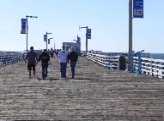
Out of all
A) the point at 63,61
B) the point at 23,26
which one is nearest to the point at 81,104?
the point at 63,61

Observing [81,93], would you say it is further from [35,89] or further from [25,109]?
[25,109]

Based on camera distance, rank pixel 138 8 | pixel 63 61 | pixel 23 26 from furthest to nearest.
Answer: pixel 23 26 → pixel 138 8 → pixel 63 61

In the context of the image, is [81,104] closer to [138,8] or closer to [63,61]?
[63,61]

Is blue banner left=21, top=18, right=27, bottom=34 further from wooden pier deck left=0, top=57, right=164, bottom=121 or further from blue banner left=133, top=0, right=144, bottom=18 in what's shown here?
wooden pier deck left=0, top=57, right=164, bottom=121

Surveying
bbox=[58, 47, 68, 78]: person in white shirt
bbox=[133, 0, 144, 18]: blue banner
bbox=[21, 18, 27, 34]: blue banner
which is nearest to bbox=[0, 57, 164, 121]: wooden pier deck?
bbox=[58, 47, 68, 78]: person in white shirt

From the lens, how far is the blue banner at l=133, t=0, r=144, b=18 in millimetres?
34875

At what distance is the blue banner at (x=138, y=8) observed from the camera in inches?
1373

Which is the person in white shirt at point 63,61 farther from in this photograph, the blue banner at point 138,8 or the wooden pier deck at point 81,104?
the wooden pier deck at point 81,104

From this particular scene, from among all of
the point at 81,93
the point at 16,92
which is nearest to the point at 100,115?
the point at 81,93

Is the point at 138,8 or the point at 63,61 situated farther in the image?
the point at 138,8

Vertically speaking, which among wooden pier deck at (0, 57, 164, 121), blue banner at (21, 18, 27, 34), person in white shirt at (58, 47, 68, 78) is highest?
blue banner at (21, 18, 27, 34)

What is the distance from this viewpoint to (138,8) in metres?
35.2

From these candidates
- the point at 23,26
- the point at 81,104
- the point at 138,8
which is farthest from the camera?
the point at 23,26

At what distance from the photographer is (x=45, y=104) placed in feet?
53.0
